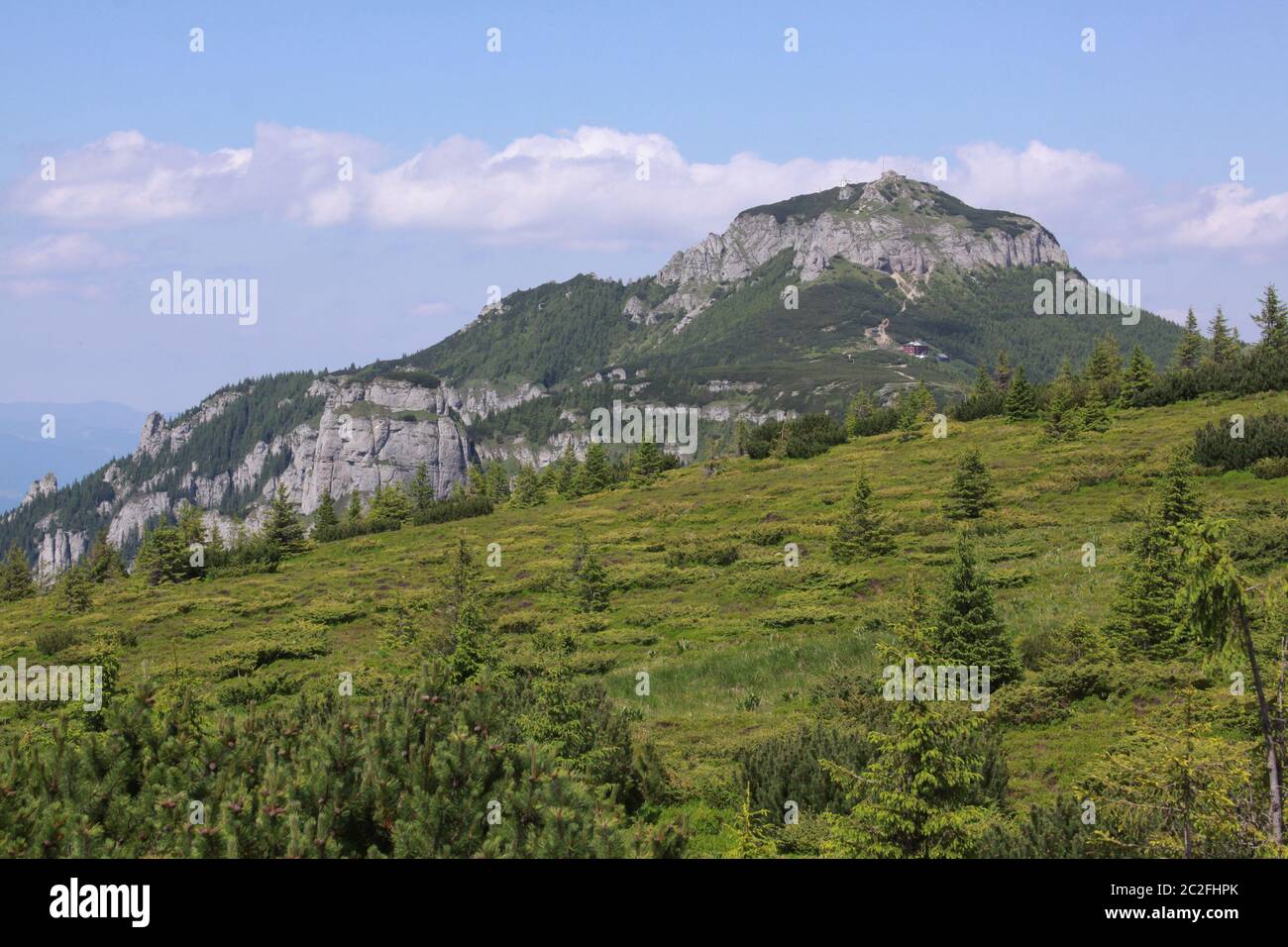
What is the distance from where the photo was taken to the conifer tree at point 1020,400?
62625mm

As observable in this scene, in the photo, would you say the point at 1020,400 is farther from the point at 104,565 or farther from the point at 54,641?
the point at 104,565

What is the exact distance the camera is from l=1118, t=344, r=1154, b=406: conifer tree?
A: 58.8m

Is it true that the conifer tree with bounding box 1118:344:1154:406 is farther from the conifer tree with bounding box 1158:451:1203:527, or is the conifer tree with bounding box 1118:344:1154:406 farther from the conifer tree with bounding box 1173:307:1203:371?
the conifer tree with bounding box 1158:451:1203:527

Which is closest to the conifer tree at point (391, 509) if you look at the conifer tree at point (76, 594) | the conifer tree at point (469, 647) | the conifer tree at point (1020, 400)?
the conifer tree at point (76, 594)

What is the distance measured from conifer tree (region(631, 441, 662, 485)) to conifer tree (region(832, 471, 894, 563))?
32623mm

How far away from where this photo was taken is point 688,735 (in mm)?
18031

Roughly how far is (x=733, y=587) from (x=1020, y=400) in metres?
37.7

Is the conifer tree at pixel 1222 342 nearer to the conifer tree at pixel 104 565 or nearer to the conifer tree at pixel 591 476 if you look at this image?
the conifer tree at pixel 591 476

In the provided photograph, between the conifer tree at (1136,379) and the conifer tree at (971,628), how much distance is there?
47068 millimetres

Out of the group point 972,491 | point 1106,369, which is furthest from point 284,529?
point 1106,369

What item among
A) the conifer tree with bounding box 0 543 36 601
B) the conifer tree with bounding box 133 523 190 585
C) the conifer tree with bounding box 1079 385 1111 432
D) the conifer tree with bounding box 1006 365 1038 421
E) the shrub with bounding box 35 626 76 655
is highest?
the conifer tree with bounding box 1006 365 1038 421

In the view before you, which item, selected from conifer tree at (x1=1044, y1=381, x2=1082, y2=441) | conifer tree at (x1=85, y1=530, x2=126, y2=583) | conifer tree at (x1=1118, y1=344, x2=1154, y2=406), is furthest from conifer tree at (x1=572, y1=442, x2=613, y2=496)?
conifer tree at (x1=1118, y1=344, x2=1154, y2=406)
